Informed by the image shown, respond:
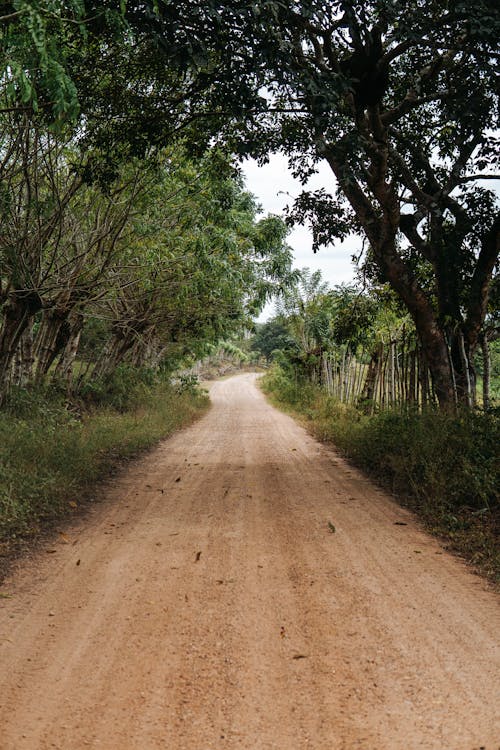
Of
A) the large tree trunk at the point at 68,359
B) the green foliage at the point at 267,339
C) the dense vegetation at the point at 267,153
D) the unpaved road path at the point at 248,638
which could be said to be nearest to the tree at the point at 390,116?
the dense vegetation at the point at 267,153

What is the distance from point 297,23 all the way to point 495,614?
6.38 m

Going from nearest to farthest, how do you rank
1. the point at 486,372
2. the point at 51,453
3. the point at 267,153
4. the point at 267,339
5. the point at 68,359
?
the point at 51,453
the point at 486,372
the point at 267,153
the point at 68,359
the point at 267,339

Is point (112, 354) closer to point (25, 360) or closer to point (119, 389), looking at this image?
point (119, 389)

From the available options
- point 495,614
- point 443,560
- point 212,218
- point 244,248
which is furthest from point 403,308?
point 495,614

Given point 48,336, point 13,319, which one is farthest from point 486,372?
point 48,336

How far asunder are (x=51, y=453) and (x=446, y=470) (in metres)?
5.07

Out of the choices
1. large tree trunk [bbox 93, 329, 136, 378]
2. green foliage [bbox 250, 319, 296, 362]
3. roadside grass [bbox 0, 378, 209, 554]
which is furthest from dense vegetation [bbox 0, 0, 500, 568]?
green foliage [bbox 250, 319, 296, 362]

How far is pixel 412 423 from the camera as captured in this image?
334 inches

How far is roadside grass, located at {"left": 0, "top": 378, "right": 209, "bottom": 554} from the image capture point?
5.80m

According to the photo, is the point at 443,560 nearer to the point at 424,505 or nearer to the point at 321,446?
the point at 424,505

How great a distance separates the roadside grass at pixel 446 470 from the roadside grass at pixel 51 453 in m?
3.95

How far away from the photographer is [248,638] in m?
3.37

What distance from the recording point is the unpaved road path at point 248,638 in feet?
8.36

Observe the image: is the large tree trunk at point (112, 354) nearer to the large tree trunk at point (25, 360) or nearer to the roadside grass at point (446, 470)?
the large tree trunk at point (25, 360)
